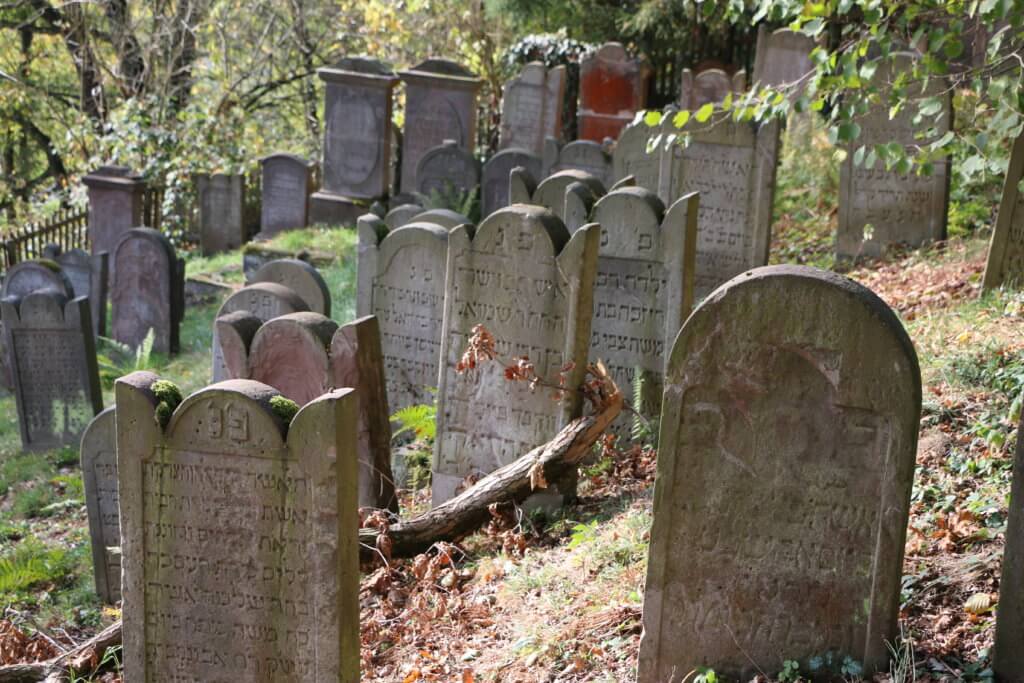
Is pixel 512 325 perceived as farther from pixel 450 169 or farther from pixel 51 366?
pixel 450 169

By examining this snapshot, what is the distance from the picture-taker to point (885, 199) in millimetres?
11266

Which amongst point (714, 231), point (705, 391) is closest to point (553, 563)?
point (705, 391)

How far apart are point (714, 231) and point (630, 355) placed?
389cm

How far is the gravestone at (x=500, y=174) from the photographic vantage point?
45.3ft

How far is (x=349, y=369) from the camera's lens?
21.9 feet

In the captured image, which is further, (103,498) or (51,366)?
(51,366)

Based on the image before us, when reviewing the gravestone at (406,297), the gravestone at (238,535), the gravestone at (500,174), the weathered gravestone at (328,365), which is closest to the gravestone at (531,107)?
the gravestone at (500,174)

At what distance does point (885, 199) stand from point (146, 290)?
8.03 meters

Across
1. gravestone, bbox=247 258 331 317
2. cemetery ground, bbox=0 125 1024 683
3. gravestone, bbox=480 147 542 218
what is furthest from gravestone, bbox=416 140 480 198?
cemetery ground, bbox=0 125 1024 683

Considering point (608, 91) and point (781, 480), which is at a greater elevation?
point (608, 91)

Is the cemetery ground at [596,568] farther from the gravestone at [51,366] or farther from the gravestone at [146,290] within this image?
the gravestone at [146,290]

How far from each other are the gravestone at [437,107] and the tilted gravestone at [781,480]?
13.0m

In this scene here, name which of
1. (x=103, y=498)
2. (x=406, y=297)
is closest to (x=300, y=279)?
(x=406, y=297)

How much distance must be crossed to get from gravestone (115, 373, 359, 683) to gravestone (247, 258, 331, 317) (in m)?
5.17
